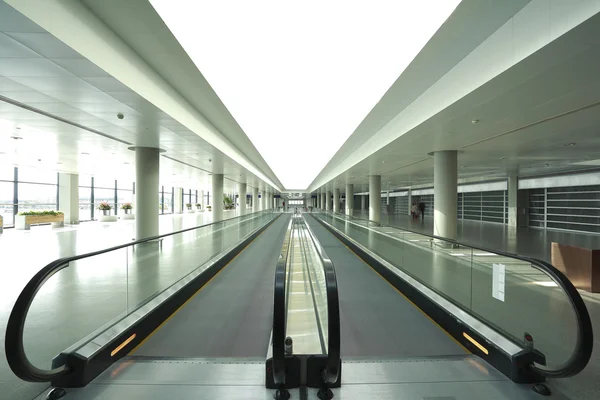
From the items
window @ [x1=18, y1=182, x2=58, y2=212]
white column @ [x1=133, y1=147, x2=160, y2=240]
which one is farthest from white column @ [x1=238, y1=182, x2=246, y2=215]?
white column @ [x1=133, y1=147, x2=160, y2=240]

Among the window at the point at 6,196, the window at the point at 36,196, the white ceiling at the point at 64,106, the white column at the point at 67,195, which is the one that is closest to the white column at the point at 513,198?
the white ceiling at the point at 64,106

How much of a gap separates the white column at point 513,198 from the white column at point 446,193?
14.0 meters

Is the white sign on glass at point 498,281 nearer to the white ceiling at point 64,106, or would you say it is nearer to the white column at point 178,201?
the white ceiling at point 64,106

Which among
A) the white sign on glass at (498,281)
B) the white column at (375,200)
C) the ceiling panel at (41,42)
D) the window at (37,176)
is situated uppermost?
the ceiling panel at (41,42)

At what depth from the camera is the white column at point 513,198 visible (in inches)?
900

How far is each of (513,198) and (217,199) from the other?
22291 mm

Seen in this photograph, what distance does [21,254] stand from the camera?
10.7 metres

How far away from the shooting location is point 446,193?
1239cm

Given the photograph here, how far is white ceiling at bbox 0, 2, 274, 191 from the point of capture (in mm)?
4309

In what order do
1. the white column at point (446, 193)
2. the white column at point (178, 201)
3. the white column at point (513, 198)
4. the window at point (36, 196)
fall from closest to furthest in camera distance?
the white column at point (446, 193)
the white column at point (513, 198)
the window at point (36, 196)
the white column at point (178, 201)

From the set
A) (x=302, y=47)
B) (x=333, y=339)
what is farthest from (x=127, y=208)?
(x=333, y=339)

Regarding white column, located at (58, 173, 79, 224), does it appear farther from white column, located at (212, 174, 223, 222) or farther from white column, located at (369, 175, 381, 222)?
white column, located at (369, 175, 381, 222)

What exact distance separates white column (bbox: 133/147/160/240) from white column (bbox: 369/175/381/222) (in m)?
15.5

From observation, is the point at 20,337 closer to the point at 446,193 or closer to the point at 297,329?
the point at 297,329
